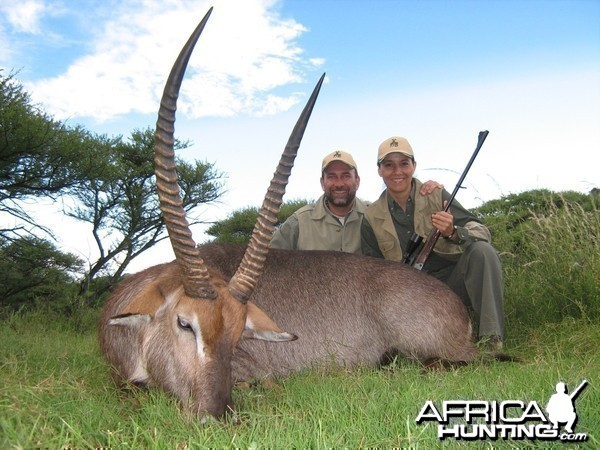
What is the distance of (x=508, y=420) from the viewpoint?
8.46ft

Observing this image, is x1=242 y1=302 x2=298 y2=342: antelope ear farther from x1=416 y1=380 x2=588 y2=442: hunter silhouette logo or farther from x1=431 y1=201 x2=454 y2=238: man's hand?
x1=431 y1=201 x2=454 y2=238: man's hand

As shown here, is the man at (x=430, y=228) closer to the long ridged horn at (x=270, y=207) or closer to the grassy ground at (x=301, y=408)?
the grassy ground at (x=301, y=408)

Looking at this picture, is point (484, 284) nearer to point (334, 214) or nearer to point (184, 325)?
point (334, 214)

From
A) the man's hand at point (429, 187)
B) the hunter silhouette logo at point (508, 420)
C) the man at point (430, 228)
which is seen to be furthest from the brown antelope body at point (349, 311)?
the hunter silhouette logo at point (508, 420)

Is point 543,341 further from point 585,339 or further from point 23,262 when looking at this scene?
point 23,262

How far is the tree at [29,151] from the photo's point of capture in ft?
33.9

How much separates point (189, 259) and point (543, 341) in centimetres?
335

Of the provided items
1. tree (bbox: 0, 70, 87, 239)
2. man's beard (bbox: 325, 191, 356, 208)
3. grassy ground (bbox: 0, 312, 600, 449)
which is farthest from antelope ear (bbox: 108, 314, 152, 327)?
tree (bbox: 0, 70, 87, 239)

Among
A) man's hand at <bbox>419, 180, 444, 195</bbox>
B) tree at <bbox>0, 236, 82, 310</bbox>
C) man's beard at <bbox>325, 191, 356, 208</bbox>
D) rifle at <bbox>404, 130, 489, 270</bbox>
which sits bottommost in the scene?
tree at <bbox>0, 236, 82, 310</bbox>

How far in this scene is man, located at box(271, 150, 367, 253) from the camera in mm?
6918

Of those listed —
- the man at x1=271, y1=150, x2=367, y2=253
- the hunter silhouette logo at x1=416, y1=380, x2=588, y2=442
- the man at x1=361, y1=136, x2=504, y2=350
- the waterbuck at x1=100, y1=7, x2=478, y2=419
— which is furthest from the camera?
the man at x1=271, y1=150, x2=367, y2=253

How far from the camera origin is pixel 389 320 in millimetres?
4770

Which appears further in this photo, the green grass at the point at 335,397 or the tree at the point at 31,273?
the tree at the point at 31,273

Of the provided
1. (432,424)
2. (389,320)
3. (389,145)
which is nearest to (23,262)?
(389,145)
